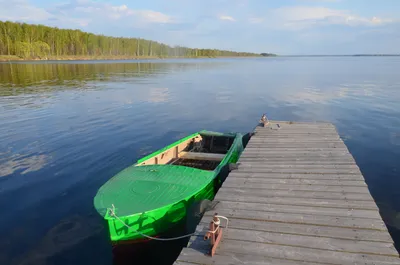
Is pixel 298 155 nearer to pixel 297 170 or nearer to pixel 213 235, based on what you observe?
pixel 297 170

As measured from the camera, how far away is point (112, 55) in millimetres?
180375

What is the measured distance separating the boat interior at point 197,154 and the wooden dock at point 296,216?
2.31 meters

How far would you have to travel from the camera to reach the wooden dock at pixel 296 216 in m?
5.62

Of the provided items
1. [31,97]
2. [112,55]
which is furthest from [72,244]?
[112,55]

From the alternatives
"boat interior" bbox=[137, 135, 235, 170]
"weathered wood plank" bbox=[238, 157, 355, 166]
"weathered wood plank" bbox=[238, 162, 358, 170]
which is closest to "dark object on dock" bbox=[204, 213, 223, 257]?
"weathered wood plank" bbox=[238, 162, 358, 170]

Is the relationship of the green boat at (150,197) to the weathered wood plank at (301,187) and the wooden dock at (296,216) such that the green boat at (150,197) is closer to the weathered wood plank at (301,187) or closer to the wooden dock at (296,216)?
the wooden dock at (296,216)

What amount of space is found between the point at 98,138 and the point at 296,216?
49.1 ft

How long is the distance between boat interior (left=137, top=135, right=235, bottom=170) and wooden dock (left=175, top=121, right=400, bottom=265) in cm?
231

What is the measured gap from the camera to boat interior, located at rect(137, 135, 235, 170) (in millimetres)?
12789

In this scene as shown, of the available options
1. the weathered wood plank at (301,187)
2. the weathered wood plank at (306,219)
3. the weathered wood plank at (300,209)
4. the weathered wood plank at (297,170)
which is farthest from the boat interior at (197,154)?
the weathered wood plank at (306,219)

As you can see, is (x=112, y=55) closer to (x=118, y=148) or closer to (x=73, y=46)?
(x=73, y=46)

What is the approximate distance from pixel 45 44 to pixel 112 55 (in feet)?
182

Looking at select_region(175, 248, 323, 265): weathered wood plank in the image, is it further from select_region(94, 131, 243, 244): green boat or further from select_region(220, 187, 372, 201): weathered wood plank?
select_region(220, 187, 372, 201): weathered wood plank

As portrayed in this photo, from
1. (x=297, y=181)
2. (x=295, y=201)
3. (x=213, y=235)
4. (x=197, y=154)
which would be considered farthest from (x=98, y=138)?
(x=213, y=235)
